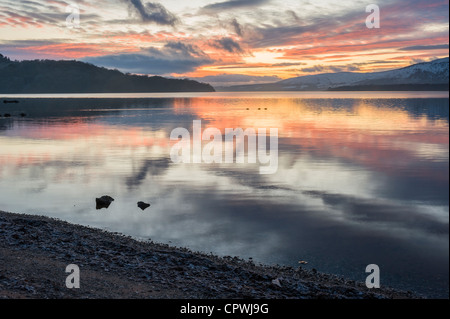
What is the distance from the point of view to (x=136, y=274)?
38.4ft

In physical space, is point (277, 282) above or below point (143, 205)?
below

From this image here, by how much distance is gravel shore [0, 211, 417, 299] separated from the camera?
34.0ft

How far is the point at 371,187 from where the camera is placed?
26109 mm

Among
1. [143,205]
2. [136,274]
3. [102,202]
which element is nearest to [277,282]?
[136,274]

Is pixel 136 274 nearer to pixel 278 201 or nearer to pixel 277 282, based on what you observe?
pixel 277 282

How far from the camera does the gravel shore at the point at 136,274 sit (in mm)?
10359

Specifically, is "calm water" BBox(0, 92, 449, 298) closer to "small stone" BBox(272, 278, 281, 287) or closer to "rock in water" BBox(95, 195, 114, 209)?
"rock in water" BBox(95, 195, 114, 209)

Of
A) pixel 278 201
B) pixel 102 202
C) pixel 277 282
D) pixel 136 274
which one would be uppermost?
pixel 102 202

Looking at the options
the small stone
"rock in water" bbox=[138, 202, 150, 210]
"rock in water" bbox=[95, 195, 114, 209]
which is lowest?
the small stone

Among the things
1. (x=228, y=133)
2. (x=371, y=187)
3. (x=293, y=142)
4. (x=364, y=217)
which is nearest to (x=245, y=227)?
(x=364, y=217)

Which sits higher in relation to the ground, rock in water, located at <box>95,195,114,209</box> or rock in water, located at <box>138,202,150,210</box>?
rock in water, located at <box>95,195,114,209</box>

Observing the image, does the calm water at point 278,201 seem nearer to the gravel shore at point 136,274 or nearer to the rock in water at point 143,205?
the rock in water at point 143,205

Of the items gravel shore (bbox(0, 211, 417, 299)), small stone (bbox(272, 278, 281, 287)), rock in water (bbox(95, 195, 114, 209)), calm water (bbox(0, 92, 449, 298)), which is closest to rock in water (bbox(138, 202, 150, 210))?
calm water (bbox(0, 92, 449, 298))

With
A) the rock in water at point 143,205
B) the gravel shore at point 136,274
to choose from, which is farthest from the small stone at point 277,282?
the rock in water at point 143,205
